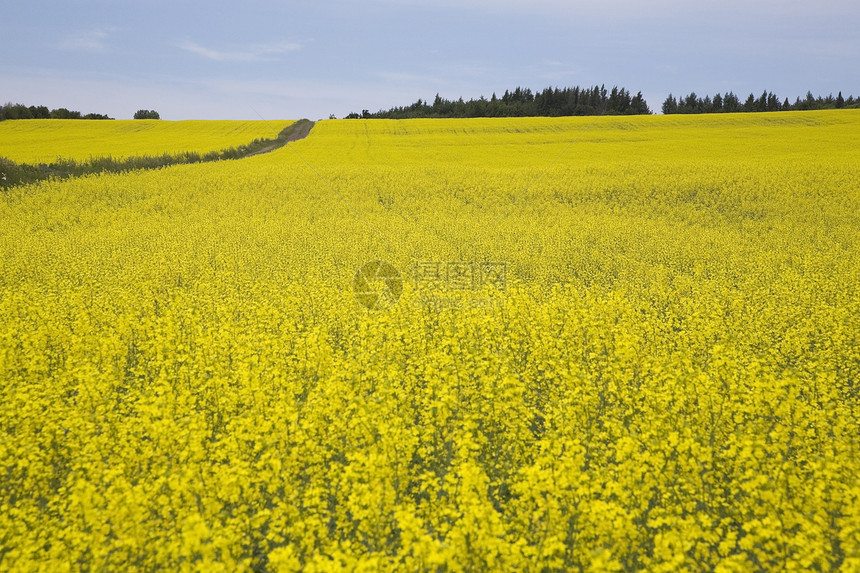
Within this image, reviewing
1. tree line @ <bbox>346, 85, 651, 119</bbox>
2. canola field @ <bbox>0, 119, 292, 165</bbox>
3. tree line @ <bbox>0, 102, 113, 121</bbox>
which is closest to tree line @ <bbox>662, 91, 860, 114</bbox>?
tree line @ <bbox>346, 85, 651, 119</bbox>

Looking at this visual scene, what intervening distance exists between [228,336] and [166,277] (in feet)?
20.7

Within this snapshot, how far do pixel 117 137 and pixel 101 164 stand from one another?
27876mm

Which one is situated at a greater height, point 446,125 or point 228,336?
point 446,125

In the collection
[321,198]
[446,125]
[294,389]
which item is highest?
[446,125]

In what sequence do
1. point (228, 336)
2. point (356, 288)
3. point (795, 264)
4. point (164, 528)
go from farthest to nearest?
A: point (795, 264), point (356, 288), point (228, 336), point (164, 528)

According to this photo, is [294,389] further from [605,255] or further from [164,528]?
[605,255]

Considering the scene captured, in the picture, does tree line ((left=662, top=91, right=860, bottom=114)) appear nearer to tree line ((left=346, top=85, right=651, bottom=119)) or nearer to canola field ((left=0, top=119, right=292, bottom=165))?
tree line ((left=346, top=85, right=651, bottom=119))

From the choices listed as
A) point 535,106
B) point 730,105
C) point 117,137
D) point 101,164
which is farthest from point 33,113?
point 730,105

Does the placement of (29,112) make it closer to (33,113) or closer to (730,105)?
(33,113)

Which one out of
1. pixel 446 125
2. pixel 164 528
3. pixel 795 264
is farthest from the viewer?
pixel 446 125

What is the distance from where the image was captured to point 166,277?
12.9 metres

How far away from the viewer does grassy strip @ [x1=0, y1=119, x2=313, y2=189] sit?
27078 mm

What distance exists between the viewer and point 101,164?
108 feet

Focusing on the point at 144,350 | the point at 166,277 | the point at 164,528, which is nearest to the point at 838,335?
the point at 164,528
